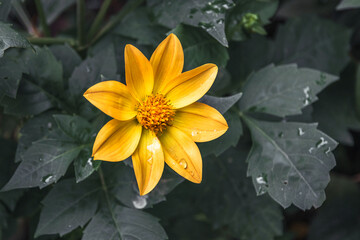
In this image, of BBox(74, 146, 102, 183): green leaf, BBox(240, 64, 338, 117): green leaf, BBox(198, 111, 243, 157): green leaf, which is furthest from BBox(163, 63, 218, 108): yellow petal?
BBox(240, 64, 338, 117): green leaf

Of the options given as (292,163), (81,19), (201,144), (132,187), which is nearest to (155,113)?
(201,144)

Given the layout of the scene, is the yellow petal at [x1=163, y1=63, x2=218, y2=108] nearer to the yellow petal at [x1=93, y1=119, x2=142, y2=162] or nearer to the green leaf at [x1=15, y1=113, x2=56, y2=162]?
the yellow petal at [x1=93, y1=119, x2=142, y2=162]

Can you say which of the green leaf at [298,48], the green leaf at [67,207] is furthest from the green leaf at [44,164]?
the green leaf at [298,48]

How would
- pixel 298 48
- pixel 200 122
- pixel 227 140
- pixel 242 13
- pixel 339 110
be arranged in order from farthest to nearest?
1. pixel 339 110
2. pixel 298 48
3. pixel 242 13
4. pixel 227 140
5. pixel 200 122

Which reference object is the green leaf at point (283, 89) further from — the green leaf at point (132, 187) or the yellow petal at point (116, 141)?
the yellow petal at point (116, 141)

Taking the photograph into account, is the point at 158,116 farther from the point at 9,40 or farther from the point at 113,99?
the point at 9,40

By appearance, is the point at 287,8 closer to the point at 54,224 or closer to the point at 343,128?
the point at 343,128
